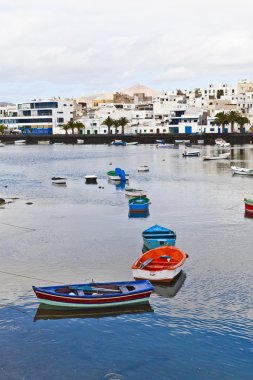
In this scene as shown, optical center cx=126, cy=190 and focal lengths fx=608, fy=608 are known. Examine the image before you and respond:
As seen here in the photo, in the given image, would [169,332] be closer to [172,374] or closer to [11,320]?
[172,374]

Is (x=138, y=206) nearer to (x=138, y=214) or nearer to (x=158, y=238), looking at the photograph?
(x=138, y=214)

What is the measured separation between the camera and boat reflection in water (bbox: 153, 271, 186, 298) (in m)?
28.9

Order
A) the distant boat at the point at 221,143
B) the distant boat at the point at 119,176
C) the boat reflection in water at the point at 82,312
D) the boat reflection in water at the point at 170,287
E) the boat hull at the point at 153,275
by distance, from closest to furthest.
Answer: the boat reflection in water at the point at 82,312
the boat reflection in water at the point at 170,287
the boat hull at the point at 153,275
the distant boat at the point at 119,176
the distant boat at the point at 221,143

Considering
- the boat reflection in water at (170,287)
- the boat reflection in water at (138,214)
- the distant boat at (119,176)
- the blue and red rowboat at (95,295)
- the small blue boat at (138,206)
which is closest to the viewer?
the blue and red rowboat at (95,295)

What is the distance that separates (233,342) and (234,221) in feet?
82.5

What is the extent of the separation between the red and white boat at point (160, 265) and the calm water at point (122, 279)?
0.68 metres

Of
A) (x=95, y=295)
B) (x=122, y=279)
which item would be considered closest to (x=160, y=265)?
(x=122, y=279)

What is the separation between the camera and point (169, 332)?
24219 mm

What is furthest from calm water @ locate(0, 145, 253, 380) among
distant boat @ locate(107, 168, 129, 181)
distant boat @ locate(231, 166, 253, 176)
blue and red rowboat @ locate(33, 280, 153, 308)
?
distant boat @ locate(231, 166, 253, 176)

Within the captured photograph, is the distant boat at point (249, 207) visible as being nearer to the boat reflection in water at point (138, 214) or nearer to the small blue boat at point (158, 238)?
the boat reflection in water at point (138, 214)

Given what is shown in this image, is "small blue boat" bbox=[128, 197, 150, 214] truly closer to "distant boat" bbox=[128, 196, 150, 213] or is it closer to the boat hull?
"distant boat" bbox=[128, 196, 150, 213]

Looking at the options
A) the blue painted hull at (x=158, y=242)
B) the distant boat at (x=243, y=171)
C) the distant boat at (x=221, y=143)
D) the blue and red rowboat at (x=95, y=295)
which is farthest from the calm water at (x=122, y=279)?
the distant boat at (x=221, y=143)

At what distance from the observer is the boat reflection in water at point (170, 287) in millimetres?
28870

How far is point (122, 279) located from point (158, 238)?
658 cm
